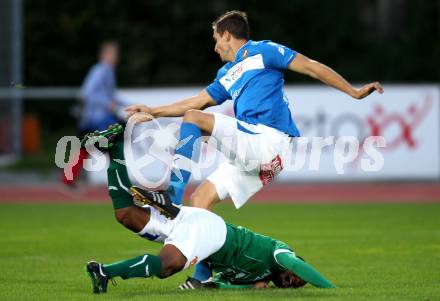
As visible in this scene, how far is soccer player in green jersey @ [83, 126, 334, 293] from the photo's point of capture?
8.20m

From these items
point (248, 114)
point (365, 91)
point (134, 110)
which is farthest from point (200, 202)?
point (365, 91)

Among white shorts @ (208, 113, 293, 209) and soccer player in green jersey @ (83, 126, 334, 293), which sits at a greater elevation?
white shorts @ (208, 113, 293, 209)

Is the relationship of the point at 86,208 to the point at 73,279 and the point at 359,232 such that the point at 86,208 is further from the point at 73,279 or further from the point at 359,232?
the point at 73,279

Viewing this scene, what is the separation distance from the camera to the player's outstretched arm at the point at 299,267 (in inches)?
340

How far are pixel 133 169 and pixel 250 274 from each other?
11407 millimetres

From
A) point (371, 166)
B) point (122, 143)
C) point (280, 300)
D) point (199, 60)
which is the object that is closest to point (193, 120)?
point (122, 143)

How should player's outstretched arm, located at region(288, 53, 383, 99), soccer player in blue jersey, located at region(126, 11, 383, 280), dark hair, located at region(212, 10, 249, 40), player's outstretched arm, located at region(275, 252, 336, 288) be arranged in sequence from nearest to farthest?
player's outstretched arm, located at region(275, 252, 336, 288)
player's outstretched arm, located at region(288, 53, 383, 99)
soccer player in blue jersey, located at region(126, 11, 383, 280)
dark hair, located at region(212, 10, 249, 40)

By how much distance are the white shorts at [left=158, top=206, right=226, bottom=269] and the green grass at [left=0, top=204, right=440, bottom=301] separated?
34cm

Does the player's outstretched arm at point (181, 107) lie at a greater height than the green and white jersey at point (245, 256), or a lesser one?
greater

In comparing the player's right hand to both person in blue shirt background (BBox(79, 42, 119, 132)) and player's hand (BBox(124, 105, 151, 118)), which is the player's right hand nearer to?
player's hand (BBox(124, 105, 151, 118))

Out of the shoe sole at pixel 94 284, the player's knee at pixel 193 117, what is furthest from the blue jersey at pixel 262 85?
the shoe sole at pixel 94 284

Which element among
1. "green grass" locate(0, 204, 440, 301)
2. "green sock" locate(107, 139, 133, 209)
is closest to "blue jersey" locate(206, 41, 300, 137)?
"green grass" locate(0, 204, 440, 301)

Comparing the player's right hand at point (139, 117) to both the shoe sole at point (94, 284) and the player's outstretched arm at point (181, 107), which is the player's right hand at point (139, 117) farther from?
the shoe sole at point (94, 284)

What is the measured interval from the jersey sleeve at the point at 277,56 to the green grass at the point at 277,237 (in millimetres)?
A: 1941
